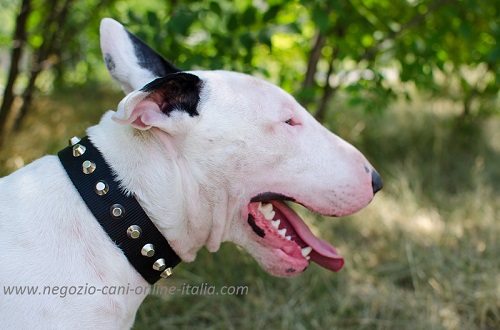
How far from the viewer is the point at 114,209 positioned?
170 cm

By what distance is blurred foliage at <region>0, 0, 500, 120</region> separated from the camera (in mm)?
3191

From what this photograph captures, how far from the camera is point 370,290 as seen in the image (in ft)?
9.89

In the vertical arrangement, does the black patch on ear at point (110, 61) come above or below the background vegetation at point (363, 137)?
above

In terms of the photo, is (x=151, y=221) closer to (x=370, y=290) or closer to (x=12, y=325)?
(x=12, y=325)

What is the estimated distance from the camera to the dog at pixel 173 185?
5.46 feet

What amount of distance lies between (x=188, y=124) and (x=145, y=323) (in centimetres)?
127

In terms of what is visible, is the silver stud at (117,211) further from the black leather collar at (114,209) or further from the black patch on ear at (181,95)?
the black patch on ear at (181,95)

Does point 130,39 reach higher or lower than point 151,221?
higher

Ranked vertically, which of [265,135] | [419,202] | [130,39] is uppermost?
[130,39]

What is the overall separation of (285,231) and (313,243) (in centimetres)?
14

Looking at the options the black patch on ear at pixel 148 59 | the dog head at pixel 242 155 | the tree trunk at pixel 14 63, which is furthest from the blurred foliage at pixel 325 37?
the dog head at pixel 242 155

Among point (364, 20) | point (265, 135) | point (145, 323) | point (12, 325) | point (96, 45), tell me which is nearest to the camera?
point (12, 325)

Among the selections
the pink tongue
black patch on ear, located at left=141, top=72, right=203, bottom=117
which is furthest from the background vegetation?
black patch on ear, located at left=141, top=72, right=203, bottom=117

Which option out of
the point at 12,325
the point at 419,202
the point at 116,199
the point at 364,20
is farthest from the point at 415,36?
the point at 12,325
